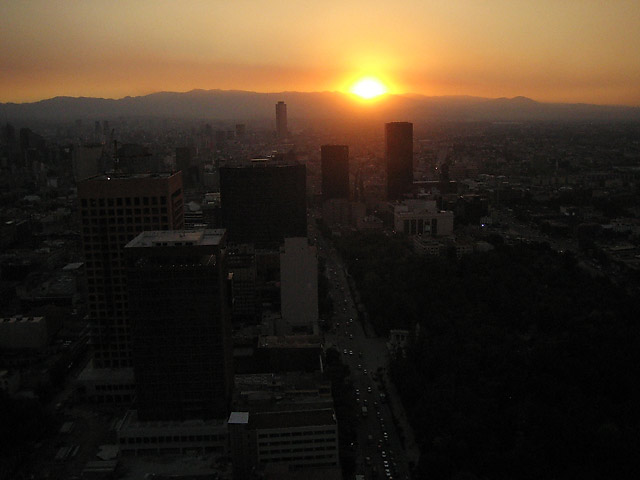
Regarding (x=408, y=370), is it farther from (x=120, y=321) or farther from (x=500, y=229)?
(x=500, y=229)

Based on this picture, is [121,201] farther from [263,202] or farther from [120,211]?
[263,202]

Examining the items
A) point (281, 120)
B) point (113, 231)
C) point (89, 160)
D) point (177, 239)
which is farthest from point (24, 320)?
point (281, 120)

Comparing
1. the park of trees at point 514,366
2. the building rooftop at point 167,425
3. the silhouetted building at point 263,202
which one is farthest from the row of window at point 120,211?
the silhouetted building at point 263,202

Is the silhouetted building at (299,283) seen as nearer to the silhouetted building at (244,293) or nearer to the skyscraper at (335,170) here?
the silhouetted building at (244,293)

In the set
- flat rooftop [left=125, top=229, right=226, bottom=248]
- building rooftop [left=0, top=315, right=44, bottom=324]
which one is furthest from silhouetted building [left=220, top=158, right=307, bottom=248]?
flat rooftop [left=125, top=229, right=226, bottom=248]

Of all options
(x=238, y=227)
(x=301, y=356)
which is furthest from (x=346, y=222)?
(x=301, y=356)

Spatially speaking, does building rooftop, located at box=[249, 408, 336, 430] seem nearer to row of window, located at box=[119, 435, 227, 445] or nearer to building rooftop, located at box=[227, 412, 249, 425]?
building rooftop, located at box=[227, 412, 249, 425]
